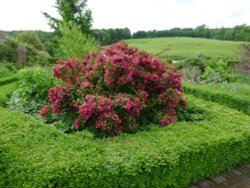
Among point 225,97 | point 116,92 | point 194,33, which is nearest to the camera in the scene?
point 116,92

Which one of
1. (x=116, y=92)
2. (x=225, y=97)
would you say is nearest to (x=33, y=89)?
(x=116, y=92)

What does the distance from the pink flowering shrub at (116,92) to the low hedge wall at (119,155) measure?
36 cm

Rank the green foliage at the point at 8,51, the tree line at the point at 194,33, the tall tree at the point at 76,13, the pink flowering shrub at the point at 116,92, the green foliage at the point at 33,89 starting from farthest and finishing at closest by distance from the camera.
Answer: the tree line at the point at 194,33 < the tall tree at the point at 76,13 < the green foliage at the point at 8,51 < the green foliage at the point at 33,89 < the pink flowering shrub at the point at 116,92

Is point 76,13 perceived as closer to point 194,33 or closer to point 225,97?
point 225,97

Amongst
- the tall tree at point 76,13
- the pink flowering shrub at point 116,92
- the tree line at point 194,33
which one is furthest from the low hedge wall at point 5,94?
the tree line at point 194,33

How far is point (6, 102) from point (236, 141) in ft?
16.0

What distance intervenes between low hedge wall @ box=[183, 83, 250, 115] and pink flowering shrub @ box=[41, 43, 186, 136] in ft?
6.08

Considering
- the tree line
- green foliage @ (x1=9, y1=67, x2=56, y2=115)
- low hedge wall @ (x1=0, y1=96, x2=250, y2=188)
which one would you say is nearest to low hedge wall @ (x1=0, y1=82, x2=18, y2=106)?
green foliage @ (x1=9, y1=67, x2=56, y2=115)

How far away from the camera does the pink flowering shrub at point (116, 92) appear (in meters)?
3.84

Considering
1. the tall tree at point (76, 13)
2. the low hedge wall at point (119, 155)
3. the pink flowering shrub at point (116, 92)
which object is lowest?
the low hedge wall at point (119, 155)

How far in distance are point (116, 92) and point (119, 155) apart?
155cm

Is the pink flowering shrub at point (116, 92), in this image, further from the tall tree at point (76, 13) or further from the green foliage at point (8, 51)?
the tall tree at point (76, 13)

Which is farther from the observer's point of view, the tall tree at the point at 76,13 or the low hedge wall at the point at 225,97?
the tall tree at the point at 76,13

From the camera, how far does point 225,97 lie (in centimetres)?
612
